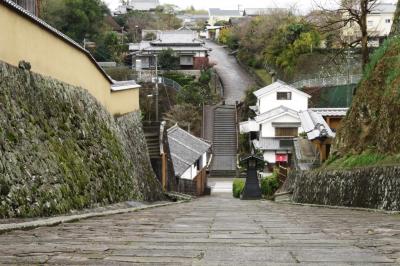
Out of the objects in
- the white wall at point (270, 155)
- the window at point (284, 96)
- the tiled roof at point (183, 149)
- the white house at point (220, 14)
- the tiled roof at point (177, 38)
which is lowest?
the white wall at point (270, 155)

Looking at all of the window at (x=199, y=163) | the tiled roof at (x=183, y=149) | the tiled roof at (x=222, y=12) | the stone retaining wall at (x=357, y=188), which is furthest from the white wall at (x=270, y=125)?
the tiled roof at (x=222, y=12)

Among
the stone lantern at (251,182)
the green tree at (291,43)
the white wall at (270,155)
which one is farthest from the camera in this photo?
the green tree at (291,43)

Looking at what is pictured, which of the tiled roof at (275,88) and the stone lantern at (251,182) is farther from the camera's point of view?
the tiled roof at (275,88)

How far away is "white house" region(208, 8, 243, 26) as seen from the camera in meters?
129

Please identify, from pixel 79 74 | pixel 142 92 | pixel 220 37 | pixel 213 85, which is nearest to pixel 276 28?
pixel 213 85

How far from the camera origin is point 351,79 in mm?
45000

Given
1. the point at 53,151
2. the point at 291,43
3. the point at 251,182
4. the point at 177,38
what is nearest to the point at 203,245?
the point at 53,151

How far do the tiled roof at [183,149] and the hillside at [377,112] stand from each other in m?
14.6

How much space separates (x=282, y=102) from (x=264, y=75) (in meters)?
18.8

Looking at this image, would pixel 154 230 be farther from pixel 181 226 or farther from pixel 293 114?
pixel 293 114

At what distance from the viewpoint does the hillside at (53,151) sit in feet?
23.0

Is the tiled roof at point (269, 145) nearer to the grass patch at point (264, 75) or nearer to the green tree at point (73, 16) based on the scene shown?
the grass patch at point (264, 75)

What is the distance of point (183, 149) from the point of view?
1350 inches

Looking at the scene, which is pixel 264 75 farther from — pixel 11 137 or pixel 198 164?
pixel 11 137
